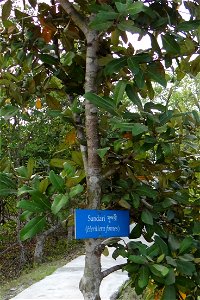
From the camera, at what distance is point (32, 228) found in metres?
1.08

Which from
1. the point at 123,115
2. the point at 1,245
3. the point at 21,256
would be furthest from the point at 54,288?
the point at 1,245

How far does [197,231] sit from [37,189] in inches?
19.3

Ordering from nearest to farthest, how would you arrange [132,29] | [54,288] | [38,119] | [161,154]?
[132,29]
[161,154]
[54,288]
[38,119]

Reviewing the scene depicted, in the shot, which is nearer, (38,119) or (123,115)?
(123,115)

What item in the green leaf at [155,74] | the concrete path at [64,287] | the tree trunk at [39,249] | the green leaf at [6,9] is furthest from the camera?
the tree trunk at [39,249]

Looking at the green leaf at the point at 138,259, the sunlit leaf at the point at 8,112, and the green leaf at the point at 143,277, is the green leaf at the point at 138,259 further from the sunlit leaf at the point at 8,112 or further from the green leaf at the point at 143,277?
the sunlit leaf at the point at 8,112

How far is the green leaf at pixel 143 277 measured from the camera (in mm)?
1110

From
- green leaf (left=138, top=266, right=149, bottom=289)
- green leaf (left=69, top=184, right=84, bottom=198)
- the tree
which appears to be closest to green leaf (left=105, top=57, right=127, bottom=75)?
the tree

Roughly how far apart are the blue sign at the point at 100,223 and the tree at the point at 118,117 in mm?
41

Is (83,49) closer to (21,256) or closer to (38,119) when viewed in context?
(38,119)

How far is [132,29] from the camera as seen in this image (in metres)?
1.03

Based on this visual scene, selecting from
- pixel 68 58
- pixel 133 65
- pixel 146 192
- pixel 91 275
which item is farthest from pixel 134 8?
pixel 91 275

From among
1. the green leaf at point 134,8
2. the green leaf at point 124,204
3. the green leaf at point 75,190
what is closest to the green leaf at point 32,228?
the green leaf at point 75,190

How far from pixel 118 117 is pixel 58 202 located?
0.89 feet
